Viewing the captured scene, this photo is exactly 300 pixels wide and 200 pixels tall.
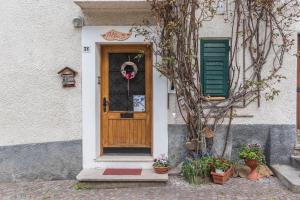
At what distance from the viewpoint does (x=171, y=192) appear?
5.88 meters

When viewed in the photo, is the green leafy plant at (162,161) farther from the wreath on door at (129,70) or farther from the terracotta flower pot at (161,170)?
the wreath on door at (129,70)

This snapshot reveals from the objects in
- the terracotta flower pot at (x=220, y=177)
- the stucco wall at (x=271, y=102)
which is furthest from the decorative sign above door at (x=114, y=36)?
the terracotta flower pot at (x=220, y=177)

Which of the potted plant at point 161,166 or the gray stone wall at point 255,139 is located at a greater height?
the gray stone wall at point 255,139

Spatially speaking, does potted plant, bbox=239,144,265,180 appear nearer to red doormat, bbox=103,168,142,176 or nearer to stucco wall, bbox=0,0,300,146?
stucco wall, bbox=0,0,300,146

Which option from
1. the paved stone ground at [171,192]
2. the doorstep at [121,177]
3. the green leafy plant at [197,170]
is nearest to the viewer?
the paved stone ground at [171,192]

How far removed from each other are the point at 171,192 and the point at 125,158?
1.37m

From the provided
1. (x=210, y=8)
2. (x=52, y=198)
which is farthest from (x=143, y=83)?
(x=52, y=198)

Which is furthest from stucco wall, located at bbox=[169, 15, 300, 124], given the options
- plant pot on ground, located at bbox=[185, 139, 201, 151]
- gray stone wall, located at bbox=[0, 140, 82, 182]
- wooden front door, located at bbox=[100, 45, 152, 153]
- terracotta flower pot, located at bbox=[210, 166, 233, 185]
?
gray stone wall, located at bbox=[0, 140, 82, 182]

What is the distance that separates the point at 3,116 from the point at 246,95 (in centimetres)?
476

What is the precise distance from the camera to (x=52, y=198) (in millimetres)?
5742

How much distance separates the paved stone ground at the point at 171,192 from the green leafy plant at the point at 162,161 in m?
0.30

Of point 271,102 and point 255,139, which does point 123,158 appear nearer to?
point 255,139

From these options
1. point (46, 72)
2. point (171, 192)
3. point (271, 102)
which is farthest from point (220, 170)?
point (46, 72)

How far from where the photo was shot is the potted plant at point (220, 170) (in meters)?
6.13
